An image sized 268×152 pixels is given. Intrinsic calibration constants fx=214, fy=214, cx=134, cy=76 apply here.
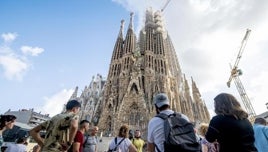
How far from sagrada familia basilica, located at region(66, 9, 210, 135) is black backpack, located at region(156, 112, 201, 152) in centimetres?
3045

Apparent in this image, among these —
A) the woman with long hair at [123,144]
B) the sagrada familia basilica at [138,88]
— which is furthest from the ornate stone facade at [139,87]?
the woman with long hair at [123,144]

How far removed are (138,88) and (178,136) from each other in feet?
114

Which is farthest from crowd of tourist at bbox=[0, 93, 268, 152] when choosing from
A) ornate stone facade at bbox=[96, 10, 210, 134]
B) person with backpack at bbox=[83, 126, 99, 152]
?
ornate stone facade at bbox=[96, 10, 210, 134]

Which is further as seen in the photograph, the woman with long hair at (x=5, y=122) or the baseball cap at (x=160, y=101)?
the woman with long hair at (x=5, y=122)

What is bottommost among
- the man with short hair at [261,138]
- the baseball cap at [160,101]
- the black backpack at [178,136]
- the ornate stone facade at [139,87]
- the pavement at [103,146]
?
the black backpack at [178,136]

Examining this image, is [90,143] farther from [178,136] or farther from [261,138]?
[261,138]

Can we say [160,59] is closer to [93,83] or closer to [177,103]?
[177,103]

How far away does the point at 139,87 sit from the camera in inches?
1497

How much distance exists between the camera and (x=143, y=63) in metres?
44.0

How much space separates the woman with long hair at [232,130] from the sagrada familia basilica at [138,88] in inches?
1200

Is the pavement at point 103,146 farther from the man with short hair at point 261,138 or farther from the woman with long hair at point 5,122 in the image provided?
the man with short hair at point 261,138

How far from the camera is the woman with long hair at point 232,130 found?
2.73 m

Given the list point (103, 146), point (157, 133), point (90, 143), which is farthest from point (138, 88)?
point (157, 133)

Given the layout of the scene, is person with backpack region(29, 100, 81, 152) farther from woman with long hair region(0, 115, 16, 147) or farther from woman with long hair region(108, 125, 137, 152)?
woman with long hair region(108, 125, 137, 152)
